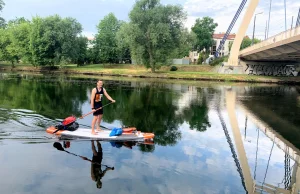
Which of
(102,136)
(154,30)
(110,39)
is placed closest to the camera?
Answer: (102,136)

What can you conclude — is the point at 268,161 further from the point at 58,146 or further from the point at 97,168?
the point at 58,146

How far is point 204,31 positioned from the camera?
322 ft

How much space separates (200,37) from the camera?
9806cm

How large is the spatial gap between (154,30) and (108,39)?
29.8m

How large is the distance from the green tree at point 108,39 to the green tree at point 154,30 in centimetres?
2247

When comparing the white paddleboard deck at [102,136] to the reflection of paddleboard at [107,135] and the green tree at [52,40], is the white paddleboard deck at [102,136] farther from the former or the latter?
the green tree at [52,40]

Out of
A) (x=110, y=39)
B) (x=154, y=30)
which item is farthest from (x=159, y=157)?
(x=110, y=39)

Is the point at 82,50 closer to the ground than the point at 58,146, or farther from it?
farther from it

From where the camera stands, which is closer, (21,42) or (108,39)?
(21,42)

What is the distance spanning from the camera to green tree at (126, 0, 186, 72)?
178 feet

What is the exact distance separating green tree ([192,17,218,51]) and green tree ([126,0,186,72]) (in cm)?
4174

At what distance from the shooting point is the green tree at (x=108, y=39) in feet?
259

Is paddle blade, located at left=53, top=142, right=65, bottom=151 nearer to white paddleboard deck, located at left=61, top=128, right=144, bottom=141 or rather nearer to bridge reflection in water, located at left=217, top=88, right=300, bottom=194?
white paddleboard deck, located at left=61, top=128, right=144, bottom=141

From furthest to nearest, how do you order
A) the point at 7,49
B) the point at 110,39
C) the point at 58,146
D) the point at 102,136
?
1. the point at 110,39
2. the point at 7,49
3. the point at 102,136
4. the point at 58,146
